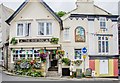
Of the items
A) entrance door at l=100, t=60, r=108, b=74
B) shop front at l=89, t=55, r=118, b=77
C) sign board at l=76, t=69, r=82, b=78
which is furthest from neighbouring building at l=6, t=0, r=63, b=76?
entrance door at l=100, t=60, r=108, b=74

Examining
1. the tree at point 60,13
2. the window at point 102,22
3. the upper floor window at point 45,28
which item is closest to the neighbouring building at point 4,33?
the upper floor window at point 45,28

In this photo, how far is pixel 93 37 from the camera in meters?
8.34

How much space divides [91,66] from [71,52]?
0.76 meters

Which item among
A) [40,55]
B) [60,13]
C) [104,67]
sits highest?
[60,13]

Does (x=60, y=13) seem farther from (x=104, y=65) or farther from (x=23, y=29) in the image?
(x=104, y=65)

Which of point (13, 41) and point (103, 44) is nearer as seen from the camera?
point (103, 44)

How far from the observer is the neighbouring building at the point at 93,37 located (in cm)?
826

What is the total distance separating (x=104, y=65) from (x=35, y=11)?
2756 millimetres

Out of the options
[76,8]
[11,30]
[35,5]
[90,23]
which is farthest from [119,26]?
[11,30]

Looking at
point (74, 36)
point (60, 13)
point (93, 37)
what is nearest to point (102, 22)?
point (93, 37)

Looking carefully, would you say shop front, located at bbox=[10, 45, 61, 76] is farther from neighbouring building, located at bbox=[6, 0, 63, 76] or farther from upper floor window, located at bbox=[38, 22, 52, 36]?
upper floor window, located at bbox=[38, 22, 52, 36]

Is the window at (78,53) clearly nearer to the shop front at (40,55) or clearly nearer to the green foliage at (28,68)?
the shop front at (40,55)

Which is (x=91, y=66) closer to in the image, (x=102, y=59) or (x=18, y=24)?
(x=102, y=59)

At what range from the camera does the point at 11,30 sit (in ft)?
28.4
